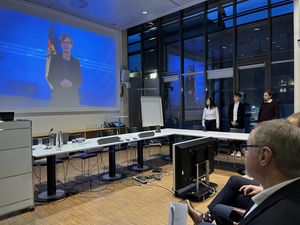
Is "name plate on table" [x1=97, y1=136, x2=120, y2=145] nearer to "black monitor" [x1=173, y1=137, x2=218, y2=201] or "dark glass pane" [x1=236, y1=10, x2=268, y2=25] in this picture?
"black monitor" [x1=173, y1=137, x2=218, y2=201]

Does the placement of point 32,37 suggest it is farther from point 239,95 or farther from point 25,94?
point 239,95

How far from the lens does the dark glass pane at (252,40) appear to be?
225 inches

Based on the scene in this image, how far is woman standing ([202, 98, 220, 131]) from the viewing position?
5.98 m

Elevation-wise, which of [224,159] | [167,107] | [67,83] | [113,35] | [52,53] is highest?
[113,35]

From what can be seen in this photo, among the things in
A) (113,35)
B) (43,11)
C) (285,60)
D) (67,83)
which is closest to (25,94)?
(67,83)

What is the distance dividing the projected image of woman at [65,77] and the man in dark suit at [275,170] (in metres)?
5.95

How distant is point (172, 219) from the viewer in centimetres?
149

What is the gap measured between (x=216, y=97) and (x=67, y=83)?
4.24 m

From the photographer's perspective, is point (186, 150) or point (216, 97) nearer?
point (186, 150)

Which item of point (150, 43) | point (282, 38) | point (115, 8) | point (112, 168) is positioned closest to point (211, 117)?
point (282, 38)

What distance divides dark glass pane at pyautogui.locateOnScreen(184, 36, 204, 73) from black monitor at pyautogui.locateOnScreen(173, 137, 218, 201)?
3856 millimetres

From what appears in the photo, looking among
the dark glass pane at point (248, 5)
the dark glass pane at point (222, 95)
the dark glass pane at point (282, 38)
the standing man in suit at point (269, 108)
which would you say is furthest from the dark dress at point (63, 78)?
the dark glass pane at point (282, 38)

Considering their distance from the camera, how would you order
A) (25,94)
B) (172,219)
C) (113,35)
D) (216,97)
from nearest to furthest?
(172,219), (25,94), (216,97), (113,35)

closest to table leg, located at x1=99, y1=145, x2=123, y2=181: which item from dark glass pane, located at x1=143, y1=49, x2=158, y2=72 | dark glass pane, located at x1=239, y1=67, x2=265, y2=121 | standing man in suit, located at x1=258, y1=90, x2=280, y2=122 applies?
standing man in suit, located at x1=258, y1=90, x2=280, y2=122
